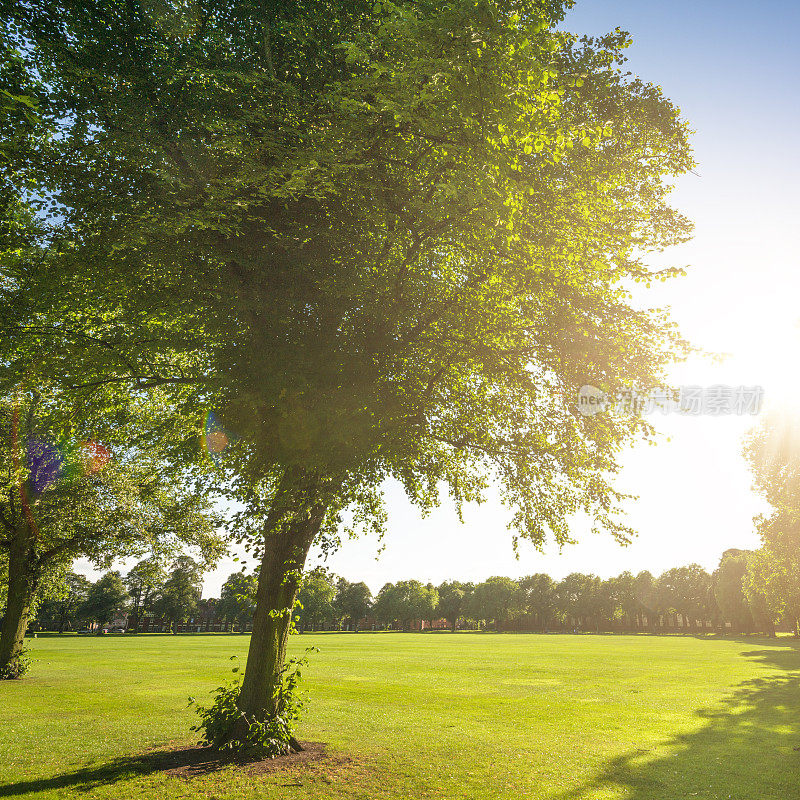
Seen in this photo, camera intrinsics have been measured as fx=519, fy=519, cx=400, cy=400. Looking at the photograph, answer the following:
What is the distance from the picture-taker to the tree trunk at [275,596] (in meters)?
12.1

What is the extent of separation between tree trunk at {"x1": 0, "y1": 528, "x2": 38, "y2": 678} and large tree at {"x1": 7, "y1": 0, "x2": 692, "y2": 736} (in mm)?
17417

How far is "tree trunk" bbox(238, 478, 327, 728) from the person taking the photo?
12070 mm

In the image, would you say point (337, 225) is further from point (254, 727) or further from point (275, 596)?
point (254, 727)

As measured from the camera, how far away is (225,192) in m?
8.65

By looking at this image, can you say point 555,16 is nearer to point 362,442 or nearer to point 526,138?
point 526,138

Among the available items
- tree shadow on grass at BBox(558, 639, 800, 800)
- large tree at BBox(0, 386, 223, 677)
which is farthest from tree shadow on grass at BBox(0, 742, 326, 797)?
large tree at BBox(0, 386, 223, 677)

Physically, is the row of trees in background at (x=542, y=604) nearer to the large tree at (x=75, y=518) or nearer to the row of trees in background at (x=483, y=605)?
the row of trees in background at (x=483, y=605)

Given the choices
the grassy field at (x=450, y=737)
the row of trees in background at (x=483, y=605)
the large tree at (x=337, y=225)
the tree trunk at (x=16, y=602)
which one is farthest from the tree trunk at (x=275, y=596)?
the row of trees in background at (x=483, y=605)

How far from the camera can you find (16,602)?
974 inches

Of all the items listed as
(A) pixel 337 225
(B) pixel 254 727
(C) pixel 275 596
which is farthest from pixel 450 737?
(A) pixel 337 225

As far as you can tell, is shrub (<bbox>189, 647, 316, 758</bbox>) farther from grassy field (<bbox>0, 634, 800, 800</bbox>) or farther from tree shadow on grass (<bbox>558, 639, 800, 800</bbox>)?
tree shadow on grass (<bbox>558, 639, 800, 800</bbox>)

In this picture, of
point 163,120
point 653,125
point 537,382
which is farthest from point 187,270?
point 653,125

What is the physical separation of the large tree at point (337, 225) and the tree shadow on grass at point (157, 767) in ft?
5.11

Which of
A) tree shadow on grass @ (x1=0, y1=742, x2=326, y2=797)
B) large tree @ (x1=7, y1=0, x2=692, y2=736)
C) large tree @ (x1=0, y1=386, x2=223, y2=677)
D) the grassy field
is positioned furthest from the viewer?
large tree @ (x1=0, y1=386, x2=223, y2=677)
